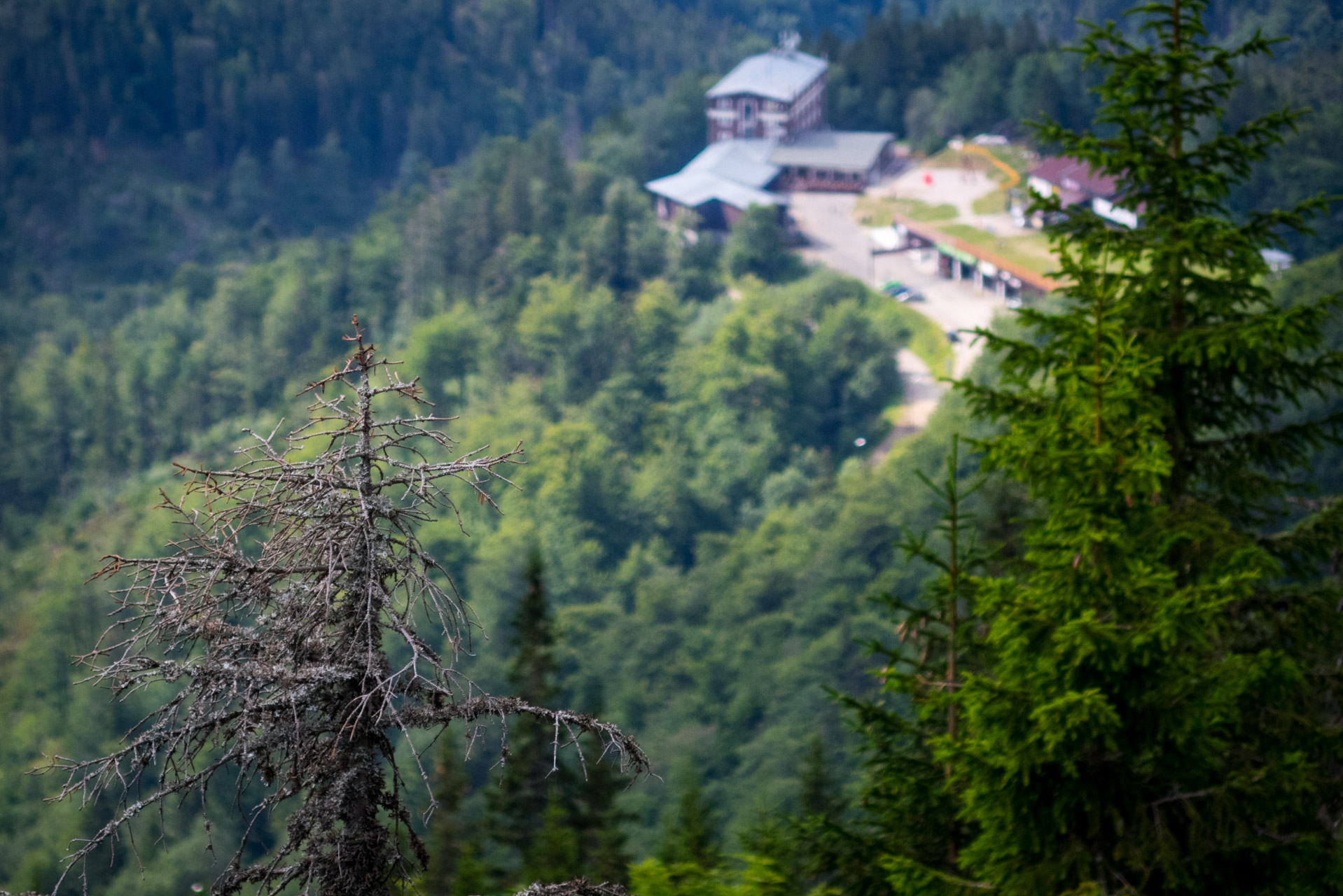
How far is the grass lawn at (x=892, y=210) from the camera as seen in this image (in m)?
103

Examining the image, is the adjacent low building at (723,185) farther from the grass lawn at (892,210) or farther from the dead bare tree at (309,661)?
the dead bare tree at (309,661)

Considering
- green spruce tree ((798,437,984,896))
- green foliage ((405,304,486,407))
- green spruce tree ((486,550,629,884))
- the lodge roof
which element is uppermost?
green spruce tree ((798,437,984,896))

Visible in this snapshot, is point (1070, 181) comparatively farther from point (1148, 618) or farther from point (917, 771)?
point (1148, 618)

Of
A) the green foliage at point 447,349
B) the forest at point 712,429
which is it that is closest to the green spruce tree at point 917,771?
the forest at point 712,429

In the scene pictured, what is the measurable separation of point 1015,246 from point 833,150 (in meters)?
22.0

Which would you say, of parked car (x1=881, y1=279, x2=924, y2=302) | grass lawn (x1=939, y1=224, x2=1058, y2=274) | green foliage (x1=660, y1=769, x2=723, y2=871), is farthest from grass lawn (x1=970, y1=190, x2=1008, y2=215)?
green foliage (x1=660, y1=769, x2=723, y2=871)

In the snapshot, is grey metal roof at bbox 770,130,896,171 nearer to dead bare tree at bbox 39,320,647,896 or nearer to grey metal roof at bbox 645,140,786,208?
grey metal roof at bbox 645,140,786,208

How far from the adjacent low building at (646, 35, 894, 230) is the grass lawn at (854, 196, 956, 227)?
2.28 metres

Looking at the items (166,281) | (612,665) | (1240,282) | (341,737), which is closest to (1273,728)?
(1240,282)

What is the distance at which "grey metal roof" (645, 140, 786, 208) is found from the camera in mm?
110312

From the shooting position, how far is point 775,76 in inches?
4658

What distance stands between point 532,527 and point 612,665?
1615 centimetres

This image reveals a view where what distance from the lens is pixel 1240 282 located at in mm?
13812

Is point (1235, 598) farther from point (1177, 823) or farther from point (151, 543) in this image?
Answer: point (151, 543)
